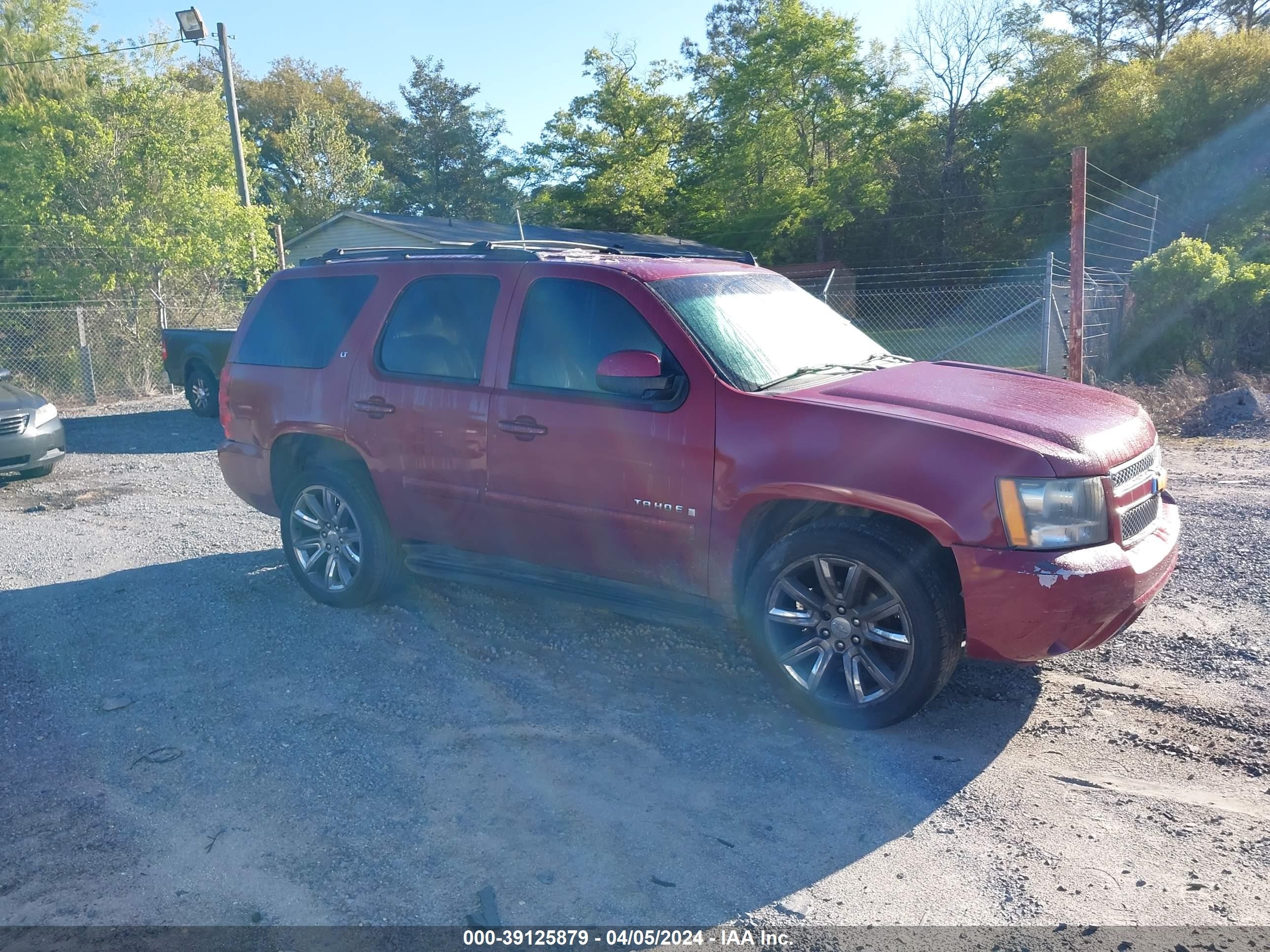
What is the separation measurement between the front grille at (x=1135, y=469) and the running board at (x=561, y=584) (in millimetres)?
1732

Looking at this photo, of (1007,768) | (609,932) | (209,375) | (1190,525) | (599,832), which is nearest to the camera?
(609,932)

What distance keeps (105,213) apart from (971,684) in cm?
1971

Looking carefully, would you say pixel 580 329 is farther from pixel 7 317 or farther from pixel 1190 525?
pixel 7 317

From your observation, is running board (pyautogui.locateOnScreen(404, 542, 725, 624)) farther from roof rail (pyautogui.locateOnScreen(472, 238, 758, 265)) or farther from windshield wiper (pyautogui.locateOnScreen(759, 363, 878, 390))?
roof rail (pyautogui.locateOnScreen(472, 238, 758, 265))

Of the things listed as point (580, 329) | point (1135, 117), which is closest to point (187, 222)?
point (580, 329)

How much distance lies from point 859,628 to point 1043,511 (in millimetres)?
867

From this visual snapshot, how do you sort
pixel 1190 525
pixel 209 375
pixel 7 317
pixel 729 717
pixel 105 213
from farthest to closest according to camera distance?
pixel 105 213 < pixel 7 317 < pixel 209 375 < pixel 1190 525 < pixel 729 717

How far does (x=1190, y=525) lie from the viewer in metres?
6.93

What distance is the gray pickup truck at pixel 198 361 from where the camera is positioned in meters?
14.2

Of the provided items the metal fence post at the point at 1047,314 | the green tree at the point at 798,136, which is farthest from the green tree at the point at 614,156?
the metal fence post at the point at 1047,314

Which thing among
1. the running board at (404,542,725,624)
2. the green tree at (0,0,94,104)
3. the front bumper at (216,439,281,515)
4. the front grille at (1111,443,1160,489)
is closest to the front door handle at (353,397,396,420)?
the running board at (404,542,725,624)

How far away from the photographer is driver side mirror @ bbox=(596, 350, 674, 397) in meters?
4.32

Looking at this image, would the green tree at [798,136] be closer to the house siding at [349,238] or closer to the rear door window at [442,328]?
the house siding at [349,238]

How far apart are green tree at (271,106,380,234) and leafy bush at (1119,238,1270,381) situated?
36001 mm
